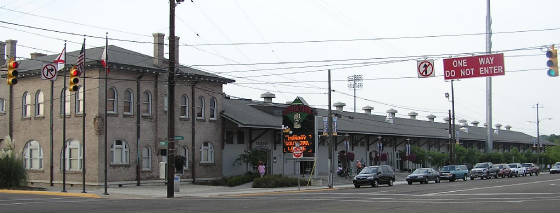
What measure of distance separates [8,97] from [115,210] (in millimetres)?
29886

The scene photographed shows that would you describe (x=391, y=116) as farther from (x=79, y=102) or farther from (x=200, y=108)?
(x=79, y=102)

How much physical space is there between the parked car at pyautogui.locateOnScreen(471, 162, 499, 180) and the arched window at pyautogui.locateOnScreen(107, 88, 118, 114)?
111 ft

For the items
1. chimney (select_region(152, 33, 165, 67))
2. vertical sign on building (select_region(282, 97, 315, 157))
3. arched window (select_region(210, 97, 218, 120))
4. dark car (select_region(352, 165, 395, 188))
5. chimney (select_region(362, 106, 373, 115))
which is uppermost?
chimney (select_region(152, 33, 165, 67))

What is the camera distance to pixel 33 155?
45.1 meters

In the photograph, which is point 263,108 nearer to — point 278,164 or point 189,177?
point 278,164

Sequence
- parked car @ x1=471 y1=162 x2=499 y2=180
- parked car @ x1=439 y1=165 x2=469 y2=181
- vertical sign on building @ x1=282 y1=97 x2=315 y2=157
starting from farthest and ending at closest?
parked car @ x1=471 y1=162 x2=499 y2=180, parked car @ x1=439 y1=165 x2=469 y2=181, vertical sign on building @ x1=282 y1=97 x2=315 y2=157

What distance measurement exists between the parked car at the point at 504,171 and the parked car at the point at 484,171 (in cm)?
115

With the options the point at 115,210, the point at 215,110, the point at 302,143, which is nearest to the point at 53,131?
the point at 215,110

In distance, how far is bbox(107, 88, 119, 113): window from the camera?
41.1 meters

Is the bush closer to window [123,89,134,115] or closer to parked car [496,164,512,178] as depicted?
window [123,89,134,115]

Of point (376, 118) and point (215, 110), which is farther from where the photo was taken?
point (376, 118)

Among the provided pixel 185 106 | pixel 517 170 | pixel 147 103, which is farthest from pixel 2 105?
pixel 517 170

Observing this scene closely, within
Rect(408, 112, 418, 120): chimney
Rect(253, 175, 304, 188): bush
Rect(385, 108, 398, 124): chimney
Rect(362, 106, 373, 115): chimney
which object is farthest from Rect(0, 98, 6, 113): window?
Rect(408, 112, 418, 120): chimney

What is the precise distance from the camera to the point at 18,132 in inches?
1817
